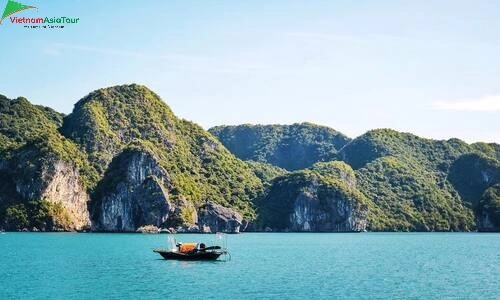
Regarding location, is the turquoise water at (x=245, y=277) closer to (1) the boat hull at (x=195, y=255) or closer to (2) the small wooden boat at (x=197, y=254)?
(1) the boat hull at (x=195, y=255)

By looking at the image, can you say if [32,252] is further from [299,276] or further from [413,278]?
[413,278]

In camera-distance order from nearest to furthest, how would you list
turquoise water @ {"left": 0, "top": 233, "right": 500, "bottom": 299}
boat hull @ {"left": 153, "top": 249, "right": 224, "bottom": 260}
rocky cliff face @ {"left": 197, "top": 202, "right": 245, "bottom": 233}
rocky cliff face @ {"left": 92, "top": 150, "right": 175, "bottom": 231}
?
turquoise water @ {"left": 0, "top": 233, "right": 500, "bottom": 299}, boat hull @ {"left": 153, "top": 249, "right": 224, "bottom": 260}, rocky cliff face @ {"left": 92, "top": 150, "right": 175, "bottom": 231}, rocky cliff face @ {"left": 197, "top": 202, "right": 245, "bottom": 233}

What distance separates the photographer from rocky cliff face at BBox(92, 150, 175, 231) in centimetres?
18598

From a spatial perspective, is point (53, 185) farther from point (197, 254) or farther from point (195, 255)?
point (197, 254)

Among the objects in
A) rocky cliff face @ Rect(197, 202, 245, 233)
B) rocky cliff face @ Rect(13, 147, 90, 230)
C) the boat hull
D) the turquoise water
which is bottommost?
the turquoise water

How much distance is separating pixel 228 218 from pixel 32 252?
105 meters

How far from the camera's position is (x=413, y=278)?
216 ft

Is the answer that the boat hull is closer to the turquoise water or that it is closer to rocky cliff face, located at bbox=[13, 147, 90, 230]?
the turquoise water

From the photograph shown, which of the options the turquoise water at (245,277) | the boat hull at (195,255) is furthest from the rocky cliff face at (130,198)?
the boat hull at (195,255)

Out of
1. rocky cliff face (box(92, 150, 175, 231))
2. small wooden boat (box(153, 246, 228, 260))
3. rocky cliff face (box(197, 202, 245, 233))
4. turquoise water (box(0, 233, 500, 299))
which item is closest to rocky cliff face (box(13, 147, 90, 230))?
rocky cliff face (box(92, 150, 175, 231))

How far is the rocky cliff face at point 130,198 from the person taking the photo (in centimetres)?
18598

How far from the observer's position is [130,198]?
18812cm

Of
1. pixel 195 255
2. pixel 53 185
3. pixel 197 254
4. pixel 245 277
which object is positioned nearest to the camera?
pixel 245 277

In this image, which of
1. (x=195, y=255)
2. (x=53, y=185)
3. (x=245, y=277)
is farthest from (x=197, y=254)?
(x=53, y=185)
